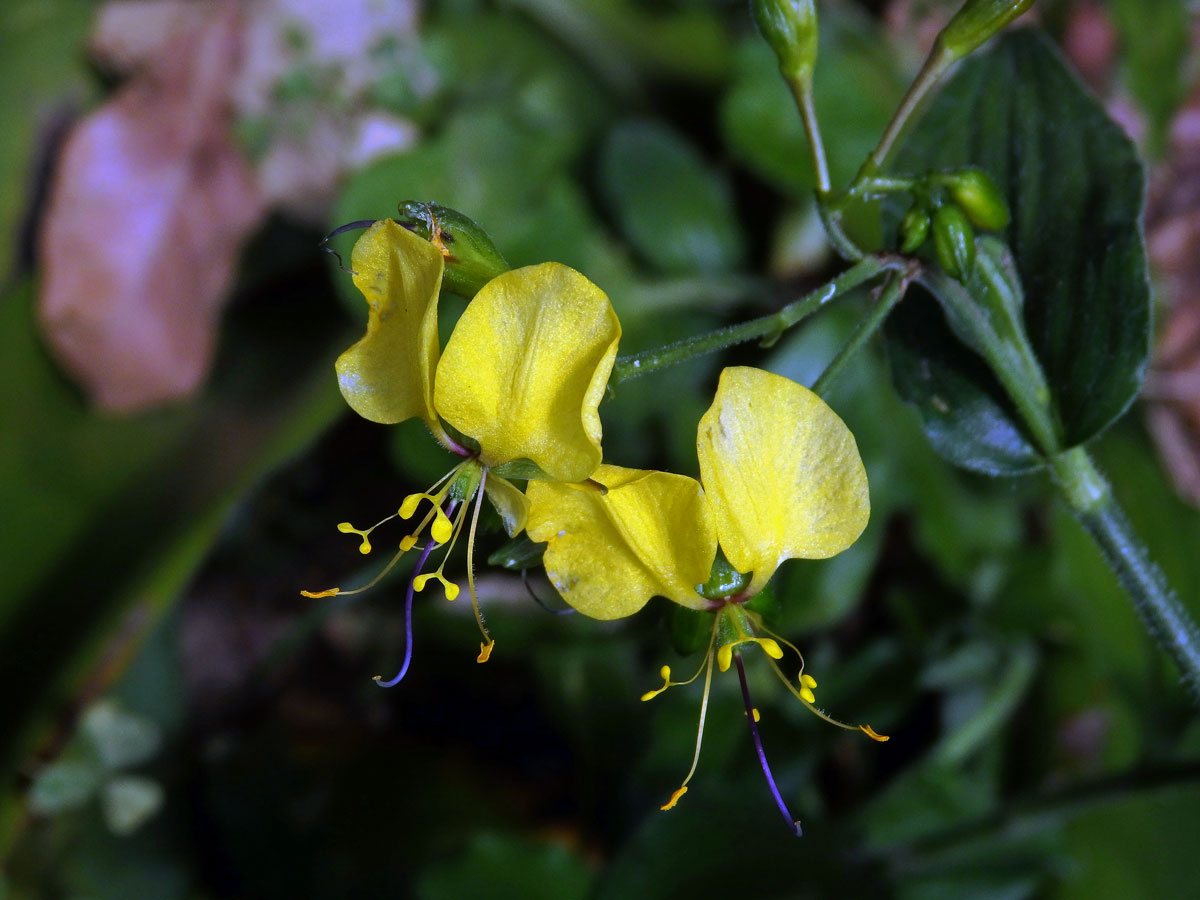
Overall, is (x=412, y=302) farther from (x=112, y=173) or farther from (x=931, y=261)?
(x=112, y=173)

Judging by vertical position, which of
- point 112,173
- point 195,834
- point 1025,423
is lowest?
point 195,834

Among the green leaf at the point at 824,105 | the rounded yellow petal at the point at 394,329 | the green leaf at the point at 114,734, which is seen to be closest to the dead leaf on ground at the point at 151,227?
the green leaf at the point at 114,734

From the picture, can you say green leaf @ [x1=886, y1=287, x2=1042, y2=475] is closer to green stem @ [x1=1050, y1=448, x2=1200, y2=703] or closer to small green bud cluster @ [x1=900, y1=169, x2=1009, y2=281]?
green stem @ [x1=1050, y1=448, x2=1200, y2=703]

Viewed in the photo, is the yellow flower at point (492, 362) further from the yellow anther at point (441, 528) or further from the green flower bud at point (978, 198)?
the green flower bud at point (978, 198)

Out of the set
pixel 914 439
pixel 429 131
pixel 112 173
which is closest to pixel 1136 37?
pixel 914 439

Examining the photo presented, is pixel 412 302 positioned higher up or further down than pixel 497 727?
higher up

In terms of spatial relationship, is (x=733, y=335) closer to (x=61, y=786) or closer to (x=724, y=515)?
(x=724, y=515)

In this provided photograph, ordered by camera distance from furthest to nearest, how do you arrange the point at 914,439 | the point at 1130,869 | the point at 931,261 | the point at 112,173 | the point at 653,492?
the point at 112,173, the point at 914,439, the point at 1130,869, the point at 931,261, the point at 653,492

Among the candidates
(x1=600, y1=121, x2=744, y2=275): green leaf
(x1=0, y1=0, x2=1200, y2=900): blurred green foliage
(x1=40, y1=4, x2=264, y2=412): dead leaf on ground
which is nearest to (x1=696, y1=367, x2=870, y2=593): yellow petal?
(x1=0, y1=0, x2=1200, y2=900): blurred green foliage
